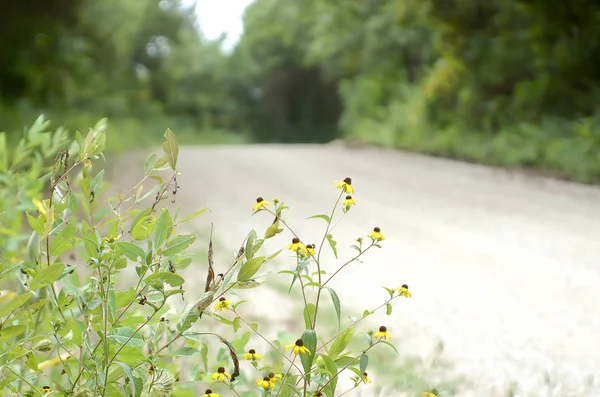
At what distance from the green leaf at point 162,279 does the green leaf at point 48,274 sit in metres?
0.15

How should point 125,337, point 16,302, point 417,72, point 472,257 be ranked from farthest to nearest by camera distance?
point 417,72
point 472,257
point 125,337
point 16,302

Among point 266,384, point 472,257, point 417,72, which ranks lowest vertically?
point 472,257

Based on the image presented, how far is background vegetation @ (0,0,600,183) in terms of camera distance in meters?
7.86

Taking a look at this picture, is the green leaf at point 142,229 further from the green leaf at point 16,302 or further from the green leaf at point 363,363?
the green leaf at point 363,363

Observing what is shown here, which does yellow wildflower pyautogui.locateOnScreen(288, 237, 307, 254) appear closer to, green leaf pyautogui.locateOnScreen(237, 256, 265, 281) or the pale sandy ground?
green leaf pyautogui.locateOnScreen(237, 256, 265, 281)

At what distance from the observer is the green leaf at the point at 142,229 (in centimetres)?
116

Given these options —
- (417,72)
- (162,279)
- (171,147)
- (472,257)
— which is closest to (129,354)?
(162,279)

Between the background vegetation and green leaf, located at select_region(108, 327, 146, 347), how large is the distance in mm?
6330

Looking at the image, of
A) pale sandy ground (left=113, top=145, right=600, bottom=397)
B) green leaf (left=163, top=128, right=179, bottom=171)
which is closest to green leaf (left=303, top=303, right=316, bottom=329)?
green leaf (left=163, top=128, right=179, bottom=171)

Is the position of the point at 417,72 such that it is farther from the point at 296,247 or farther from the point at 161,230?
the point at 161,230

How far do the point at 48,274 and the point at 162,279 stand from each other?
197 millimetres

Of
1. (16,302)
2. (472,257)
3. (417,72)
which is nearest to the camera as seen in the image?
(16,302)

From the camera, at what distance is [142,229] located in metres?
1.17

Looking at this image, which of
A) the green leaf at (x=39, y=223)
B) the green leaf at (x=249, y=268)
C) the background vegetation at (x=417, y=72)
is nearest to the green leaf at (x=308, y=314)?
the green leaf at (x=249, y=268)
